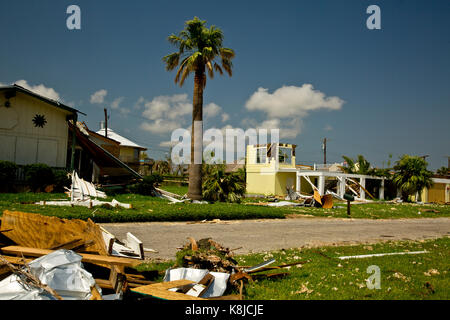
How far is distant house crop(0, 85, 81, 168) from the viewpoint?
17750mm

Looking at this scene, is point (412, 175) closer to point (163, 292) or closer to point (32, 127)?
point (32, 127)

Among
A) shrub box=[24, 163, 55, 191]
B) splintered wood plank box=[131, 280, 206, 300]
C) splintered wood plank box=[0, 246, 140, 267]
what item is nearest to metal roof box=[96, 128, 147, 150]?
shrub box=[24, 163, 55, 191]

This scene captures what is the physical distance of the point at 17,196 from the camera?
14.5m

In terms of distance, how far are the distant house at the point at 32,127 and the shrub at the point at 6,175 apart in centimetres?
197

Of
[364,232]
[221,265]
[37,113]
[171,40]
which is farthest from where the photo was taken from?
[171,40]

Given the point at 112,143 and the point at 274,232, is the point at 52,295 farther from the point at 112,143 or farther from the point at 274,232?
the point at 112,143

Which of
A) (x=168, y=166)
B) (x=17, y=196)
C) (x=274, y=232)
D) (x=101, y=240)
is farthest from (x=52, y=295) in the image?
(x=168, y=166)

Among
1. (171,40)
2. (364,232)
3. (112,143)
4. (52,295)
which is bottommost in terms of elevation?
(364,232)

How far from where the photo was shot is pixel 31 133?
61.2 ft

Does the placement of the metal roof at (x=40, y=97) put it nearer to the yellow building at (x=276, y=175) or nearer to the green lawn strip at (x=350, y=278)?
the green lawn strip at (x=350, y=278)

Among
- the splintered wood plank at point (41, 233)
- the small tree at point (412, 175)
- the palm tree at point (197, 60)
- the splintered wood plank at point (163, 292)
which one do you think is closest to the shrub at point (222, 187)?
the palm tree at point (197, 60)

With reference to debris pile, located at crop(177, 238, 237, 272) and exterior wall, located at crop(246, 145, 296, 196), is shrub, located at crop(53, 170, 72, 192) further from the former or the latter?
exterior wall, located at crop(246, 145, 296, 196)

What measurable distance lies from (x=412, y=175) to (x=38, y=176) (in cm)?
3145
